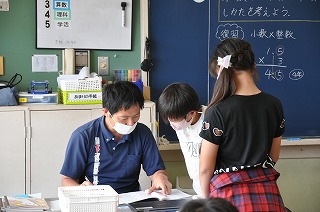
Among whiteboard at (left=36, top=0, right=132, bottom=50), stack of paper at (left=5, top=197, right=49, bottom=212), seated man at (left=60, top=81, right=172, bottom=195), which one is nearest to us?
stack of paper at (left=5, top=197, right=49, bottom=212)

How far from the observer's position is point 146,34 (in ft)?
12.5

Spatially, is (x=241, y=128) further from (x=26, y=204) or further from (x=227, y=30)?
(x=227, y=30)

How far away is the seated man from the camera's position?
2611 millimetres

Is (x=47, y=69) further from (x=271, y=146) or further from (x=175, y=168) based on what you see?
(x=271, y=146)

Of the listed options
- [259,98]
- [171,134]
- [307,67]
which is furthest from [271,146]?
[307,67]

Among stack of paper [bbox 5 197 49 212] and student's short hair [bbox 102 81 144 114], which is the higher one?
student's short hair [bbox 102 81 144 114]

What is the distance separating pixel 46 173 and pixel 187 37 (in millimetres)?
1410

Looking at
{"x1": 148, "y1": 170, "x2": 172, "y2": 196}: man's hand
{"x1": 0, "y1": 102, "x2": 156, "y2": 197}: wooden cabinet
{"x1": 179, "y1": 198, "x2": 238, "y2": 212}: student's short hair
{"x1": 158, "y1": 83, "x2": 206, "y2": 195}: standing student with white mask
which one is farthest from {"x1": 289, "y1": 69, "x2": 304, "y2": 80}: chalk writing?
{"x1": 179, "y1": 198, "x2": 238, "y2": 212}: student's short hair

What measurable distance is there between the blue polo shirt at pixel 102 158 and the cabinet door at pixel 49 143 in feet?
2.53

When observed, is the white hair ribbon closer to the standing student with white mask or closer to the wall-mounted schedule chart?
the standing student with white mask

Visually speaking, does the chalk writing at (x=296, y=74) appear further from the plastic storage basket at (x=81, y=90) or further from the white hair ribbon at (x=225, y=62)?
the white hair ribbon at (x=225, y=62)

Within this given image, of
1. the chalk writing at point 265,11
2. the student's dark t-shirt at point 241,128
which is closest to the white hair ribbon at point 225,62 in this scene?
the student's dark t-shirt at point 241,128

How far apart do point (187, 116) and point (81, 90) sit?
112 cm

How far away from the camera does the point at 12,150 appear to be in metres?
3.39
